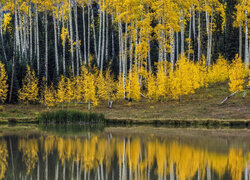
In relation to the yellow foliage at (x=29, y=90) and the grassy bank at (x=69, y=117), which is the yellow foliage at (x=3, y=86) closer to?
the yellow foliage at (x=29, y=90)

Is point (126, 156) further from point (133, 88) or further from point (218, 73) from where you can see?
point (218, 73)

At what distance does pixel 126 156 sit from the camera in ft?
49.6

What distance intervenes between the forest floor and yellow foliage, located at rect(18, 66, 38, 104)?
2.98ft

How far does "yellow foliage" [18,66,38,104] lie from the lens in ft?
124

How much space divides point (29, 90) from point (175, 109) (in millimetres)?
14295

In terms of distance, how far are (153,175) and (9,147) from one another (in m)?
8.17

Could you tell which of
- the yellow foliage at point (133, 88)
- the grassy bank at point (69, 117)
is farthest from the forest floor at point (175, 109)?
the grassy bank at point (69, 117)

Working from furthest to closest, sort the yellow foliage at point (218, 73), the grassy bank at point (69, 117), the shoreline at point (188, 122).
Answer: the yellow foliage at point (218, 73)
the grassy bank at point (69, 117)
the shoreline at point (188, 122)

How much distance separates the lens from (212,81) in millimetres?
39281

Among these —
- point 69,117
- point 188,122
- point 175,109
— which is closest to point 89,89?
point 69,117

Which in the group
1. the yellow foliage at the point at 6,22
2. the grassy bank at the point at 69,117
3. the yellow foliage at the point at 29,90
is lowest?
the grassy bank at the point at 69,117

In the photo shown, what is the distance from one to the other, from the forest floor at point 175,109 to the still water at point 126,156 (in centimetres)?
671

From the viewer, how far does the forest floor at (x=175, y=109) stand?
28.9m

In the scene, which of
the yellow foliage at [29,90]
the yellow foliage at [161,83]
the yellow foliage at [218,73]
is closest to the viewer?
the yellow foliage at [161,83]
